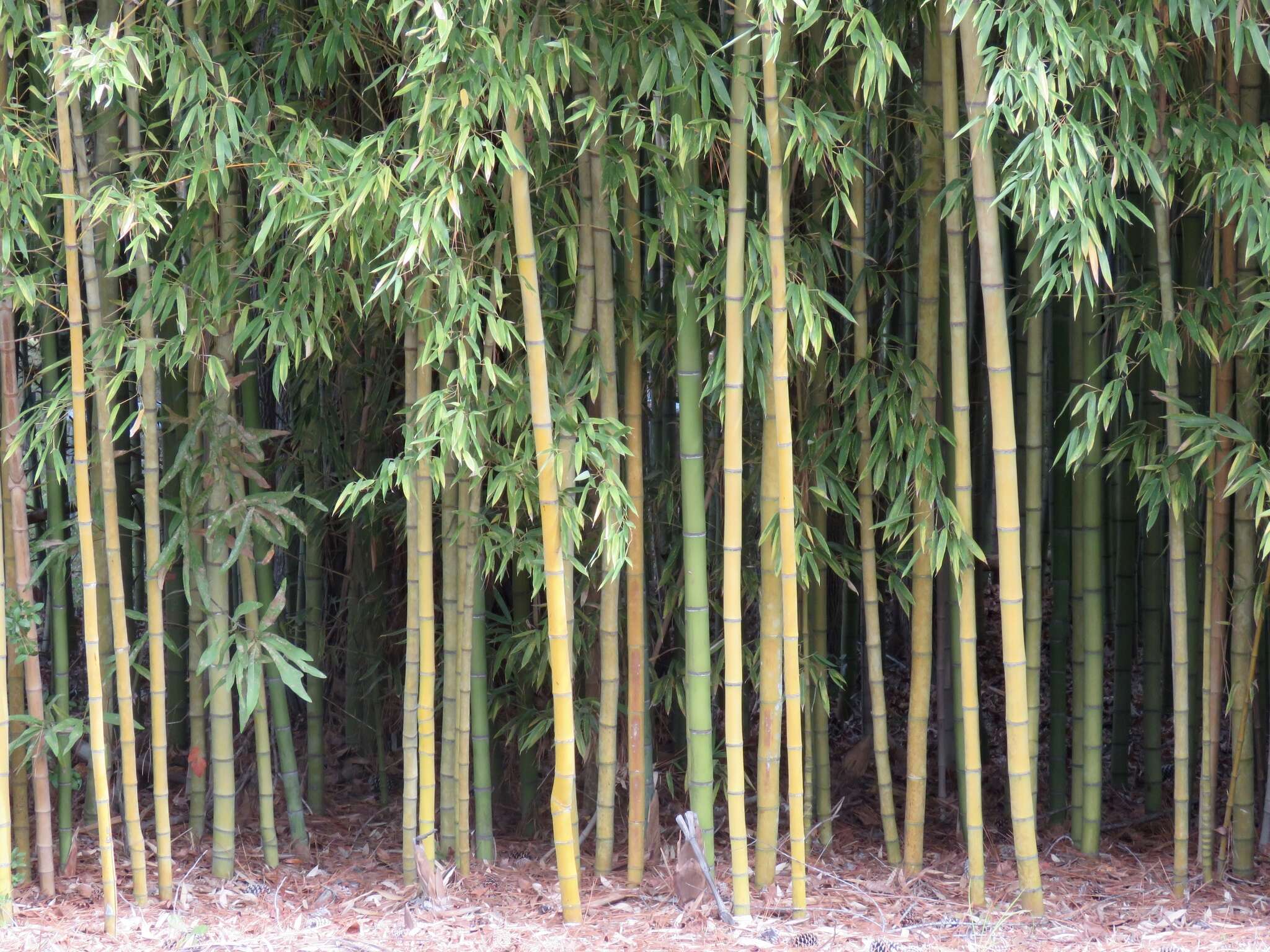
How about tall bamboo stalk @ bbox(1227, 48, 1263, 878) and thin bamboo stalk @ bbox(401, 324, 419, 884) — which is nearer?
tall bamboo stalk @ bbox(1227, 48, 1263, 878)

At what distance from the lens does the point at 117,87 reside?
267cm

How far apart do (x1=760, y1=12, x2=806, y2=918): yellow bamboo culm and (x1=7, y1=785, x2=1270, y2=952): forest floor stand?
0.78 feet

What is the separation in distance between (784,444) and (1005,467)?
54cm

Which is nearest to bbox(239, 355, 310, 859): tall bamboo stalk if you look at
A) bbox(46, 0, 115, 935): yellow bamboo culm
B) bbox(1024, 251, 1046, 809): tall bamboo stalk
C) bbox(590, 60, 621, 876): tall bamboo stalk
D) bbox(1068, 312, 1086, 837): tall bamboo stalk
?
bbox(46, 0, 115, 935): yellow bamboo culm

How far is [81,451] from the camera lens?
3.02 m

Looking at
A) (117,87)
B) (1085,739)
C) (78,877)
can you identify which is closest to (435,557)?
(78,877)

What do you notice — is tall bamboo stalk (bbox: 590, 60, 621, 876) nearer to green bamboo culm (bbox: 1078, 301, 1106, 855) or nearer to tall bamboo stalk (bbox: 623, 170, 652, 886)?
tall bamboo stalk (bbox: 623, 170, 652, 886)

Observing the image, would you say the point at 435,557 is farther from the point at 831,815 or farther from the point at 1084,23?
the point at 1084,23

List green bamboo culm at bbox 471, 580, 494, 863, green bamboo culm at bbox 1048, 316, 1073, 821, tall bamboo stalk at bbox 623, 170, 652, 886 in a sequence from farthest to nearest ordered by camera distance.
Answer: green bamboo culm at bbox 1048, 316, 1073, 821 → green bamboo culm at bbox 471, 580, 494, 863 → tall bamboo stalk at bbox 623, 170, 652, 886

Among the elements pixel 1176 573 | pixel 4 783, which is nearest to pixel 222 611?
pixel 4 783

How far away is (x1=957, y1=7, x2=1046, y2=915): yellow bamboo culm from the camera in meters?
2.85

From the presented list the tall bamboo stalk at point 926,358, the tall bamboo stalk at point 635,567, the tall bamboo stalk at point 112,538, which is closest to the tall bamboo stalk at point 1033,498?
the tall bamboo stalk at point 926,358

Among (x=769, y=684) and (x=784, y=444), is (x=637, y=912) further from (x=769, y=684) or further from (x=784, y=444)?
(x=784, y=444)

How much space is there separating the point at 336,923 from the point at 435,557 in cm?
109
